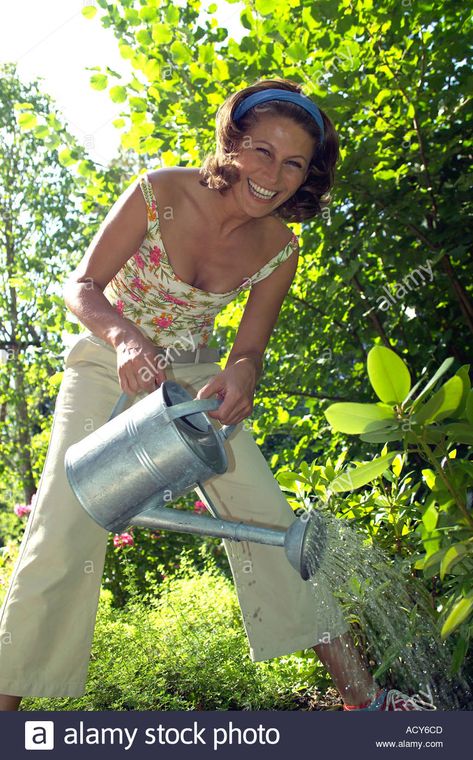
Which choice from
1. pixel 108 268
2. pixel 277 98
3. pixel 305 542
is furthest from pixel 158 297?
pixel 305 542

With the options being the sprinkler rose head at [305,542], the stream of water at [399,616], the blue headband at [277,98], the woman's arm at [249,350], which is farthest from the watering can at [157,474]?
the blue headband at [277,98]

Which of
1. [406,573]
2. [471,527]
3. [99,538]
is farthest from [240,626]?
[471,527]

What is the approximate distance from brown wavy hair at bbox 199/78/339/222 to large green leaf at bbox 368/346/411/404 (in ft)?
2.52

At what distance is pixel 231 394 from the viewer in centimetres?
188

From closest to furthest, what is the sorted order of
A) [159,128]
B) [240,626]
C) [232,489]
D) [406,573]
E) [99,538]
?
[99,538], [232,489], [406,573], [159,128], [240,626]

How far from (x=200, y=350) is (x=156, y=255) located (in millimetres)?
293

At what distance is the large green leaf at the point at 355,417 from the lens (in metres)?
1.62

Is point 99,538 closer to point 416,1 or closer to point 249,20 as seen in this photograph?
point 249,20

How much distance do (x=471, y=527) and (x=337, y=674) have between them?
60 centimetres

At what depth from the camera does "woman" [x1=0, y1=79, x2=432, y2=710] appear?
77.5 inches

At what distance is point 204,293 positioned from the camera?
2.22 meters

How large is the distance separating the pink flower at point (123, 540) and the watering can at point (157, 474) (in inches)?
111

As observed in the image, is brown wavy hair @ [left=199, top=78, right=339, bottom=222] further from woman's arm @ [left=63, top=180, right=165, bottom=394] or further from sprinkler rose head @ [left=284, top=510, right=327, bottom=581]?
sprinkler rose head @ [left=284, top=510, right=327, bottom=581]

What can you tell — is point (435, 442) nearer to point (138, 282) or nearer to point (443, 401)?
point (443, 401)
